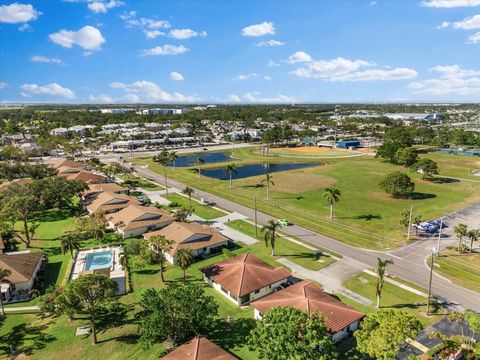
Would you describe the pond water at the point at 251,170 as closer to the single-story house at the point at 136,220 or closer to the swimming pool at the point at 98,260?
the single-story house at the point at 136,220

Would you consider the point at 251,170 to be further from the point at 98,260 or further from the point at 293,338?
the point at 293,338

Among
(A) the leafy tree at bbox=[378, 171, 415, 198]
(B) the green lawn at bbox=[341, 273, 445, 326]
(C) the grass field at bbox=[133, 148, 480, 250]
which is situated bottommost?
(B) the green lawn at bbox=[341, 273, 445, 326]

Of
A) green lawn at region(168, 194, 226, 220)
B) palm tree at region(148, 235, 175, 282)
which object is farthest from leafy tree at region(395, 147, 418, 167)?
palm tree at region(148, 235, 175, 282)

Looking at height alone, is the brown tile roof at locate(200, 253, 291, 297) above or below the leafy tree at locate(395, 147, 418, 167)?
below

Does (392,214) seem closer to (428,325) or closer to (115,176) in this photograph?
(428,325)

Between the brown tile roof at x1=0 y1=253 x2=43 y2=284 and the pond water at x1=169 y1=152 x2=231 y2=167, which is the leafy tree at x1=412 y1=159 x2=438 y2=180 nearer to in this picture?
the pond water at x1=169 y1=152 x2=231 y2=167

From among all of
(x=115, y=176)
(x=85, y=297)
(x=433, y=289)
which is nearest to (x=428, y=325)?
(x=433, y=289)

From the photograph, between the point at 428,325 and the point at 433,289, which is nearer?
the point at 428,325
